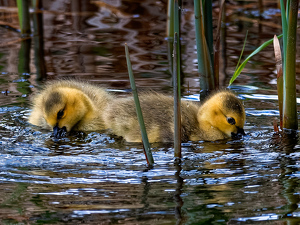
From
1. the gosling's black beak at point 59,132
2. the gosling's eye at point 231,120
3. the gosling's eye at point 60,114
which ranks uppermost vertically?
the gosling's eye at point 60,114

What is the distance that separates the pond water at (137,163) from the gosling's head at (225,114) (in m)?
0.13

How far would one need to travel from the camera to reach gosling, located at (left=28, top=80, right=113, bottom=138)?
4.52 metres

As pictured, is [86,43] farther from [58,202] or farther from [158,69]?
[58,202]

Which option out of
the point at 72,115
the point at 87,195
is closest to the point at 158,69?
the point at 72,115

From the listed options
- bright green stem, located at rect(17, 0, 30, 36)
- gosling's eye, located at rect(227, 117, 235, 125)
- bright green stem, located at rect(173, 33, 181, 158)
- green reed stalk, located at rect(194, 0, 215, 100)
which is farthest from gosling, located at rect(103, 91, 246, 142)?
bright green stem, located at rect(17, 0, 30, 36)

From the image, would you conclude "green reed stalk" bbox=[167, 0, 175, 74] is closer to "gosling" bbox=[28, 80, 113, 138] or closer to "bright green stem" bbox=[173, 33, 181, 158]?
"gosling" bbox=[28, 80, 113, 138]

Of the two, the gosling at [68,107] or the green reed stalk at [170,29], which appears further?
the green reed stalk at [170,29]

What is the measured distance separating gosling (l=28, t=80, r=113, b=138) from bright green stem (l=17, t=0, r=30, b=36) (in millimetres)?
2772

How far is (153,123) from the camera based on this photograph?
4.24m

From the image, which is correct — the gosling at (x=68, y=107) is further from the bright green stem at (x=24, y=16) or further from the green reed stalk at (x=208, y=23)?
the bright green stem at (x=24, y=16)

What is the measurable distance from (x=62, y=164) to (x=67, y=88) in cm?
140

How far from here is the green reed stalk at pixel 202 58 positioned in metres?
4.27

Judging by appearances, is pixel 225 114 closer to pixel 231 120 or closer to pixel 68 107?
pixel 231 120

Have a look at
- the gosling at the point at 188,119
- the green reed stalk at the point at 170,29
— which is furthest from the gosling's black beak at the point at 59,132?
the green reed stalk at the point at 170,29
